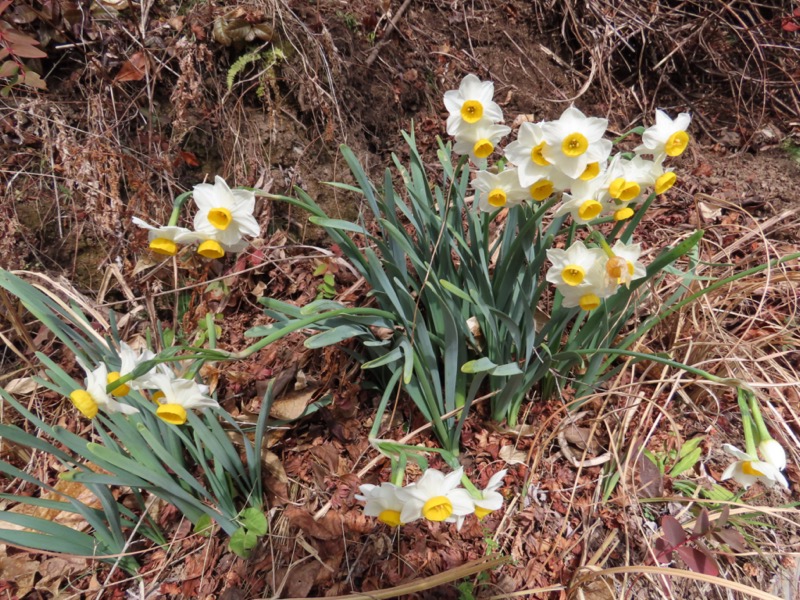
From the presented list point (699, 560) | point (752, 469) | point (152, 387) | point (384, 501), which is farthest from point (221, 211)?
point (699, 560)

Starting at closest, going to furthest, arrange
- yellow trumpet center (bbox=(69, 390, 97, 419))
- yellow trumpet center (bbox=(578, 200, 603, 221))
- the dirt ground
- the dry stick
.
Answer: yellow trumpet center (bbox=(69, 390, 97, 419)) → yellow trumpet center (bbox=(578, 200, 603, 221)) → the dirt ground → the dry stick

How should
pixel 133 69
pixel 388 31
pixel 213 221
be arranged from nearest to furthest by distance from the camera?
pixel 213 221
pixel 133 69
pixel 388 31

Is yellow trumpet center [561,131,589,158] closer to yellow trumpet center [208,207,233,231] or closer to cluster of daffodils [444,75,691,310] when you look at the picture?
cluster of daffodils [444,75,691,310]

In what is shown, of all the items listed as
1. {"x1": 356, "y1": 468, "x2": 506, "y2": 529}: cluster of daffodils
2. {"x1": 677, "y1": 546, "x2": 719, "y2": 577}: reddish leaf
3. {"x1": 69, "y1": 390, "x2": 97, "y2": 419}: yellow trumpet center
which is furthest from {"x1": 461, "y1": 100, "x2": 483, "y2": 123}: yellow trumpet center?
{"x1": 677, "y1": 546, "x2": 719, "y2": 577}: reddish leaf

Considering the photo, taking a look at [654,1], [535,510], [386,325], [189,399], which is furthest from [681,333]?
[654,1]

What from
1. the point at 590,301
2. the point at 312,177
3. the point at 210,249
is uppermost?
the point at 210,249

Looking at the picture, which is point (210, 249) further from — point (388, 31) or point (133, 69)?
point (388, 31)

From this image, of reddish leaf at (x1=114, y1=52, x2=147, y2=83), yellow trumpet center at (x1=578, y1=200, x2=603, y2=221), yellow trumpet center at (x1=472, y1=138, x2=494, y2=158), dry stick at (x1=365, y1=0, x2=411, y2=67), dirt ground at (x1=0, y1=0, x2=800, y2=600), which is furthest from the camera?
dry stick at (x1=365, y1=0, x2=411, y2=67)
